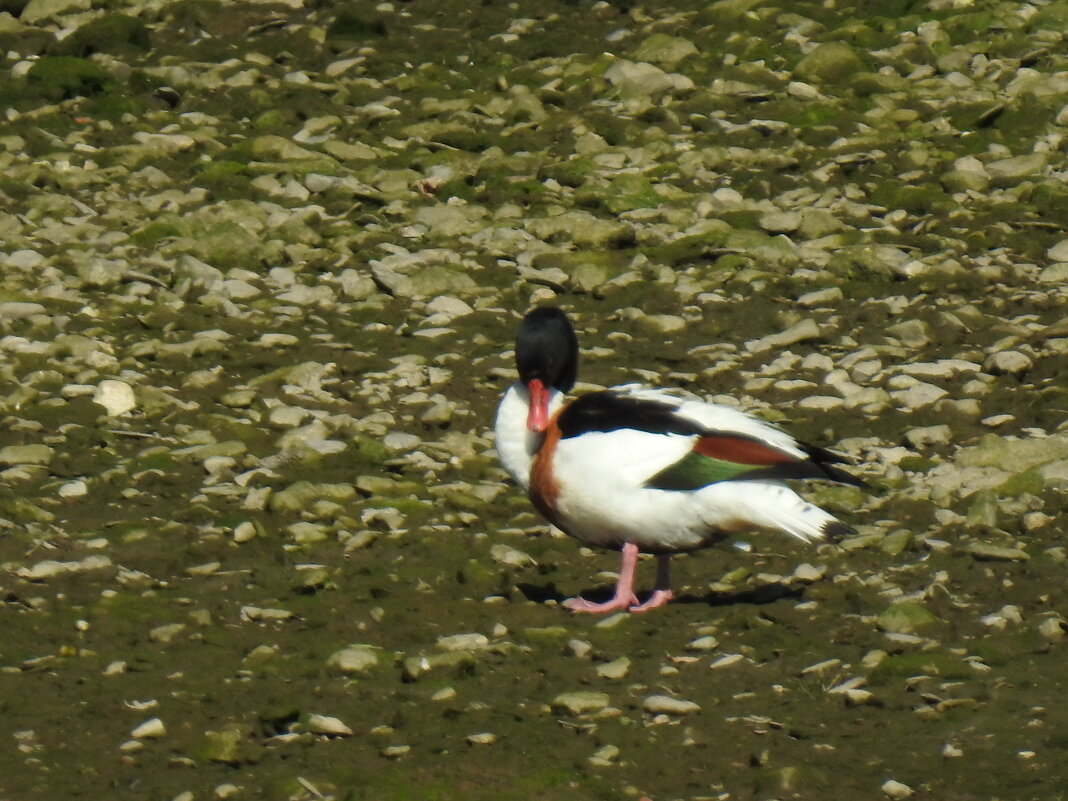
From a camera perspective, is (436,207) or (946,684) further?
(436,207)

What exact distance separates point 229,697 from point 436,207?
576 cm

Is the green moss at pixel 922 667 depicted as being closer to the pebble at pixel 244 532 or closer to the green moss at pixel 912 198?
the pebble at pixel 244 532

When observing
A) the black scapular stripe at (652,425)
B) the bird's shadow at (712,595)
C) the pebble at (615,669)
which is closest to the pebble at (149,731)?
the pebble at (615,669)

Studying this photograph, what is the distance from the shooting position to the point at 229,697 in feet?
19.4

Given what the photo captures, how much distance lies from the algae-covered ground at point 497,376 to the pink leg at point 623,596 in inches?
5.2

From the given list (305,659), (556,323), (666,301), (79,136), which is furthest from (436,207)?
(305,659)

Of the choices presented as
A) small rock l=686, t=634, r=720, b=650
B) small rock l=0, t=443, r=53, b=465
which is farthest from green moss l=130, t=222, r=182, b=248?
small rock l=686, t=634, r=720, b=650

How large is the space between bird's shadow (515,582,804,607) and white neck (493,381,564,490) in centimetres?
44

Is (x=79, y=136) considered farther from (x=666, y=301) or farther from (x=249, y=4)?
(x=666, y=301)

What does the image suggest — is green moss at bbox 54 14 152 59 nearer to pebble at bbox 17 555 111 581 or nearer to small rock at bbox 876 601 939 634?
pebble at bbox 17 555 111 581

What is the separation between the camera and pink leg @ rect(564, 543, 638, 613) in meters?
6.74

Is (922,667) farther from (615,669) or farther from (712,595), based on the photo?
(712,595)

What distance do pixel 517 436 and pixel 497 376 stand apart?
76.6 inches

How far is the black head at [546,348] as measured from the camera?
7.27m
